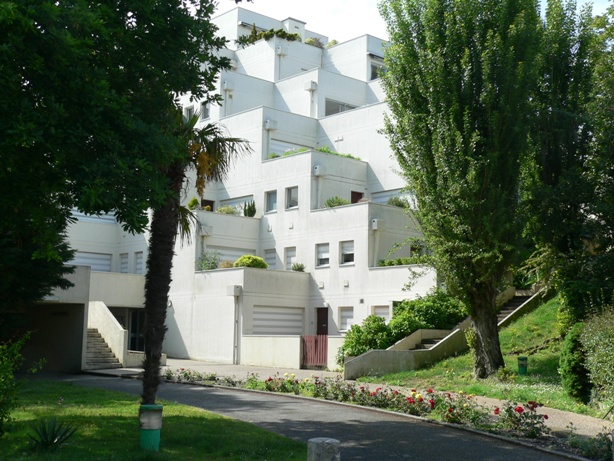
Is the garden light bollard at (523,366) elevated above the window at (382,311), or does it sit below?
below

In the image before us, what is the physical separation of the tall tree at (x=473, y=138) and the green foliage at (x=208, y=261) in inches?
584

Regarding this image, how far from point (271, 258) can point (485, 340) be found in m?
17.4

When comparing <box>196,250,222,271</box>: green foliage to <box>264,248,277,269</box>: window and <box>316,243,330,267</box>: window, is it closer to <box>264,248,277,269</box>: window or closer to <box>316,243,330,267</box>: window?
<box>264,248,277,269</box>: window

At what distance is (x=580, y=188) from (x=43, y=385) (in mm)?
16533

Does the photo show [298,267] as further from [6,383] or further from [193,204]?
[6,383]

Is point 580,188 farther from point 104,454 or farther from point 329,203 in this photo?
point 104,454

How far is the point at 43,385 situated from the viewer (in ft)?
69.1

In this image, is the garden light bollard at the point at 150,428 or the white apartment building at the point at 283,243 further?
the white apartment building at the point at 283,243

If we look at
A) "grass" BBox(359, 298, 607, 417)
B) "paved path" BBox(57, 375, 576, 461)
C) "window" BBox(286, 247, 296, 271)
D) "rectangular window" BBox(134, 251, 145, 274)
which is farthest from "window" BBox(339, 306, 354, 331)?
"paved path" BBox(57, 375, 576, 461)

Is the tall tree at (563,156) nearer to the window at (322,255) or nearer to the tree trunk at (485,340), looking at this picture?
the tree trunk at (485,340)

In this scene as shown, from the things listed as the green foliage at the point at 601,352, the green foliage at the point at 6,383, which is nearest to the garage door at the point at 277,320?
the green foliage at the point at 601,352

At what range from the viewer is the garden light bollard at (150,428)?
35.9 ft

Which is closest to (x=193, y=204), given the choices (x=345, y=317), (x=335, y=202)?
(x=335, y=202)

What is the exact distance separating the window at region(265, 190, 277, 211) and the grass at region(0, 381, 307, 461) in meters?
22.0
